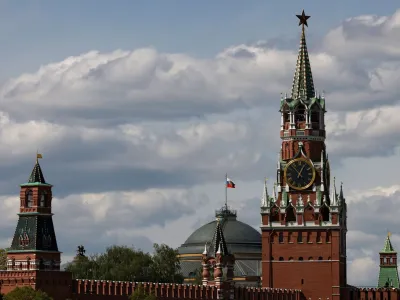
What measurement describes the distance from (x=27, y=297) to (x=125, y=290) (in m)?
19.1

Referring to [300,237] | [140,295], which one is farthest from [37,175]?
[300,237]

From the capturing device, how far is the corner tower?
522ft

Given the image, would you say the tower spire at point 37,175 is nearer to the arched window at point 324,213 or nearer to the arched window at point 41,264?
the arched window at point 41,264

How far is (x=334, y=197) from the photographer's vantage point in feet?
649

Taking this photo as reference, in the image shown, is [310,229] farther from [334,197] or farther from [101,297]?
[101,297]

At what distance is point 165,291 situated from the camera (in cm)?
17700

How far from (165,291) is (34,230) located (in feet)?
74.5

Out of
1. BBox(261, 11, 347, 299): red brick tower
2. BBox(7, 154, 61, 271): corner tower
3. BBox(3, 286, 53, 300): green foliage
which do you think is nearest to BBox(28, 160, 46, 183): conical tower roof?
BBox(7, 154, 61, 271): corner tower

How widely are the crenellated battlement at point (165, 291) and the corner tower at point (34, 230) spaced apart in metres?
6.51

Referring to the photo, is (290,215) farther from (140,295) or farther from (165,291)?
(140,295)

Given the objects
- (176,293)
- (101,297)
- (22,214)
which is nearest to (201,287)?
(176,293)

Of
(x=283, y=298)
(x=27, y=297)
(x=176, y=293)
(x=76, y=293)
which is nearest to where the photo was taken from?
(x=27, y=297)

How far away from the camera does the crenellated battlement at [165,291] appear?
165750 mm

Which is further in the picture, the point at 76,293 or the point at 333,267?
the point at 333,267
